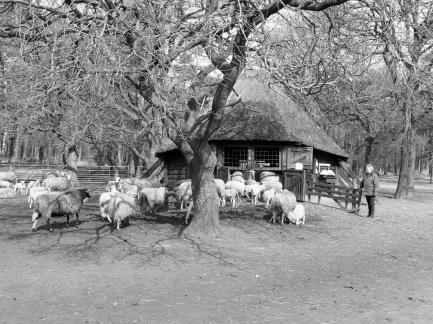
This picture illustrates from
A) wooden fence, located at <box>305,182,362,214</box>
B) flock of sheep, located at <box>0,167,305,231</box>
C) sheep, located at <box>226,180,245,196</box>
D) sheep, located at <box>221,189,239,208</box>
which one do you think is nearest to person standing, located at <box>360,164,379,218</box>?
wooden fence, located at <box>305,182,362,214</box>

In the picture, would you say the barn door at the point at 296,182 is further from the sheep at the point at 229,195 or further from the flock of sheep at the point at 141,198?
the sheep at the point at 229,195

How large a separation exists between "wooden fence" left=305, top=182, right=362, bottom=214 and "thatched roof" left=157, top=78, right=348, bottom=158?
2.89m

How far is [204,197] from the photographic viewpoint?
1274cm

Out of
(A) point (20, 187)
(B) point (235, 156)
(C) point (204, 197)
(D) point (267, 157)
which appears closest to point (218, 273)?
(C) point (204, 197)

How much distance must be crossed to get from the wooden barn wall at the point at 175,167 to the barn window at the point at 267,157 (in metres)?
3.86

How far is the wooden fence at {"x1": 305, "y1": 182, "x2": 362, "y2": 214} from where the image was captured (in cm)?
1867

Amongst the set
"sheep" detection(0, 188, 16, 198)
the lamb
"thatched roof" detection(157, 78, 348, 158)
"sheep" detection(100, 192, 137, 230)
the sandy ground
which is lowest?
the sandy ground

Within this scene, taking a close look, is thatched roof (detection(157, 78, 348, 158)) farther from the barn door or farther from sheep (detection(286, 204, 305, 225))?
sheep (detection(286, 204, 305, 225))

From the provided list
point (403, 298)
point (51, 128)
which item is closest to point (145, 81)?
point (403, 298)

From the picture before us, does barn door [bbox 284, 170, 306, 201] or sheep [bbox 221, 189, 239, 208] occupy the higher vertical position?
barn door [bbox 284, 170, 306, 201]

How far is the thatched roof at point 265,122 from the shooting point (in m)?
22.8

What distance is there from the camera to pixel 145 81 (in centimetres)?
1145

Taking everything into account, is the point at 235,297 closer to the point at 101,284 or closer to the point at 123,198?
the point at 101,284

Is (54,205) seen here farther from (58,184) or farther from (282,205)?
(58,184)
